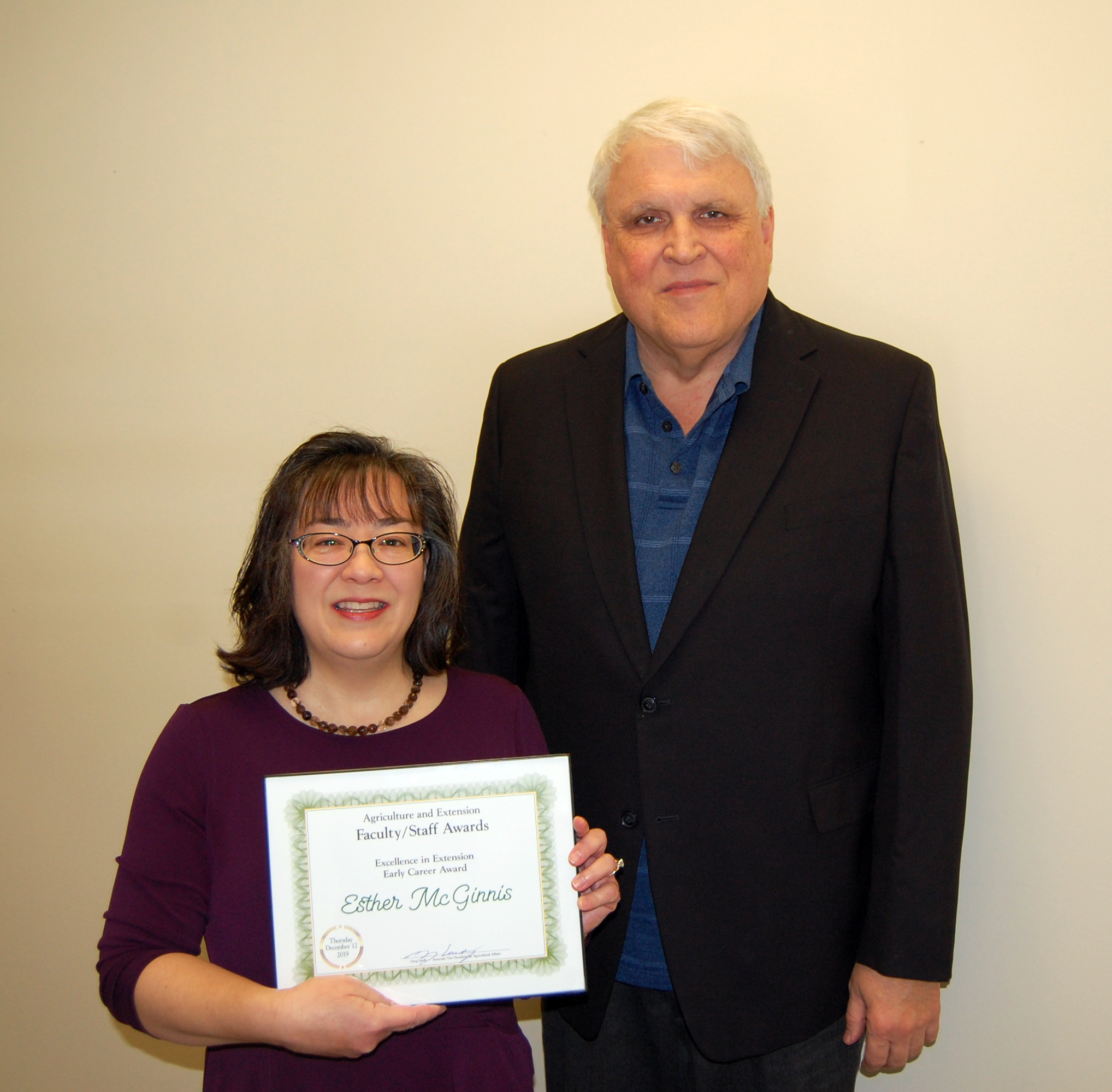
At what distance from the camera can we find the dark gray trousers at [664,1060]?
183 cm

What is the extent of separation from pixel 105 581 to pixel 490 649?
1.17 metres

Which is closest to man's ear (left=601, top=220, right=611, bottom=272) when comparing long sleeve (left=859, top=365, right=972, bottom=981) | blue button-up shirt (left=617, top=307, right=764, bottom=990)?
blue button-up shirt (left=617, top=307, right=764, bottom=990)

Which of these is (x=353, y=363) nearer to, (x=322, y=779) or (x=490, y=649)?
(x=490, y=649)

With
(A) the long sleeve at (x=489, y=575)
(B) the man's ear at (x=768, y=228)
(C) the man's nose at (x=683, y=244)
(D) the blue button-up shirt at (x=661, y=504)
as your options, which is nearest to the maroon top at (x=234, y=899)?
(D) the blue button-up shirt at (x=661, y=504)

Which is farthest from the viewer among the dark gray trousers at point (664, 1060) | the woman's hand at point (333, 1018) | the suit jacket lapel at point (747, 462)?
the dark gray trousers at point (664, 1060)

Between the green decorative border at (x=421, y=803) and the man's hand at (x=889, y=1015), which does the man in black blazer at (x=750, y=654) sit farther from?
the green decorative border at (x=421, y=803)

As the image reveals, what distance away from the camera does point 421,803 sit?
54.5 inches

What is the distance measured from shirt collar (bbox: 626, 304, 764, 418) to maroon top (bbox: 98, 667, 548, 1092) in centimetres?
81

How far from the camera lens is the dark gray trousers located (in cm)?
183

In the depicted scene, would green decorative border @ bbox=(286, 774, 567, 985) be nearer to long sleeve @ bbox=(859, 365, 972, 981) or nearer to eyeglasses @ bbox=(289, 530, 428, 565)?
eyeglasses @ bbox=(289, 530, 428, 565)

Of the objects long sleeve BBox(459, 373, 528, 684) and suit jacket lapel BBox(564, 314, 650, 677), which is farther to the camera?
long sleeve BBox(459, 373, 528, 684)

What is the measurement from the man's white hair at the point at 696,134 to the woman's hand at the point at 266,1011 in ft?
4.51

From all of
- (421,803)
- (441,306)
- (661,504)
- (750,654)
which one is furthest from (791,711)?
(441,306)

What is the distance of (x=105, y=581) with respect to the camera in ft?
8.70
